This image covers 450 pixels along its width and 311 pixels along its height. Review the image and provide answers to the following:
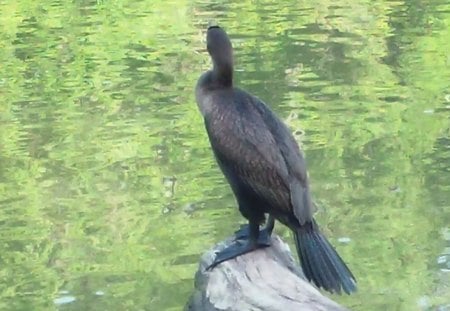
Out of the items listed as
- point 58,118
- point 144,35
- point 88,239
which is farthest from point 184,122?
point 144,35

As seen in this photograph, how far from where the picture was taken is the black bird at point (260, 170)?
396 centimetres

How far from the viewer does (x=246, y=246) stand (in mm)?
4219

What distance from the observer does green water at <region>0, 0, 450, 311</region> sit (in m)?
6.82

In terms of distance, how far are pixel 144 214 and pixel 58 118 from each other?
10.8 ft

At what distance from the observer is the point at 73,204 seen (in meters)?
8.10

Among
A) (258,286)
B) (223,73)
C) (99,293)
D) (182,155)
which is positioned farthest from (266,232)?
(182,155)

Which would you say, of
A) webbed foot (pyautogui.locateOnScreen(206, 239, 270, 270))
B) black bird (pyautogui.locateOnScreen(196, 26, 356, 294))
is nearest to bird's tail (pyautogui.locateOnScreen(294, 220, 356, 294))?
black bird (pyautogui.locateOnScreen(196, 26, 356, 294))

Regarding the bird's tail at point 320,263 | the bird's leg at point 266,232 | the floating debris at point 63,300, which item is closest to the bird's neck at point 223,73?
the bird's leg at point 266,232

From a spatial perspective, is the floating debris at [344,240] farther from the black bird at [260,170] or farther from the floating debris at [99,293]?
the black bird at [260,170]

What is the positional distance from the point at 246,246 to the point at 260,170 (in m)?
0.33

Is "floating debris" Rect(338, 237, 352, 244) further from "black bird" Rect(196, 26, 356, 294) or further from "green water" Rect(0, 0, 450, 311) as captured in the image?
"black bird" Rect(196, 26, 356, 294)

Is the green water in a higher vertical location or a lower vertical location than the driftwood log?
lower

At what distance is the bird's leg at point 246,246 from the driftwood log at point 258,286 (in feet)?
0.07

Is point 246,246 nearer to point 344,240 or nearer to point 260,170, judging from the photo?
point 260,170
